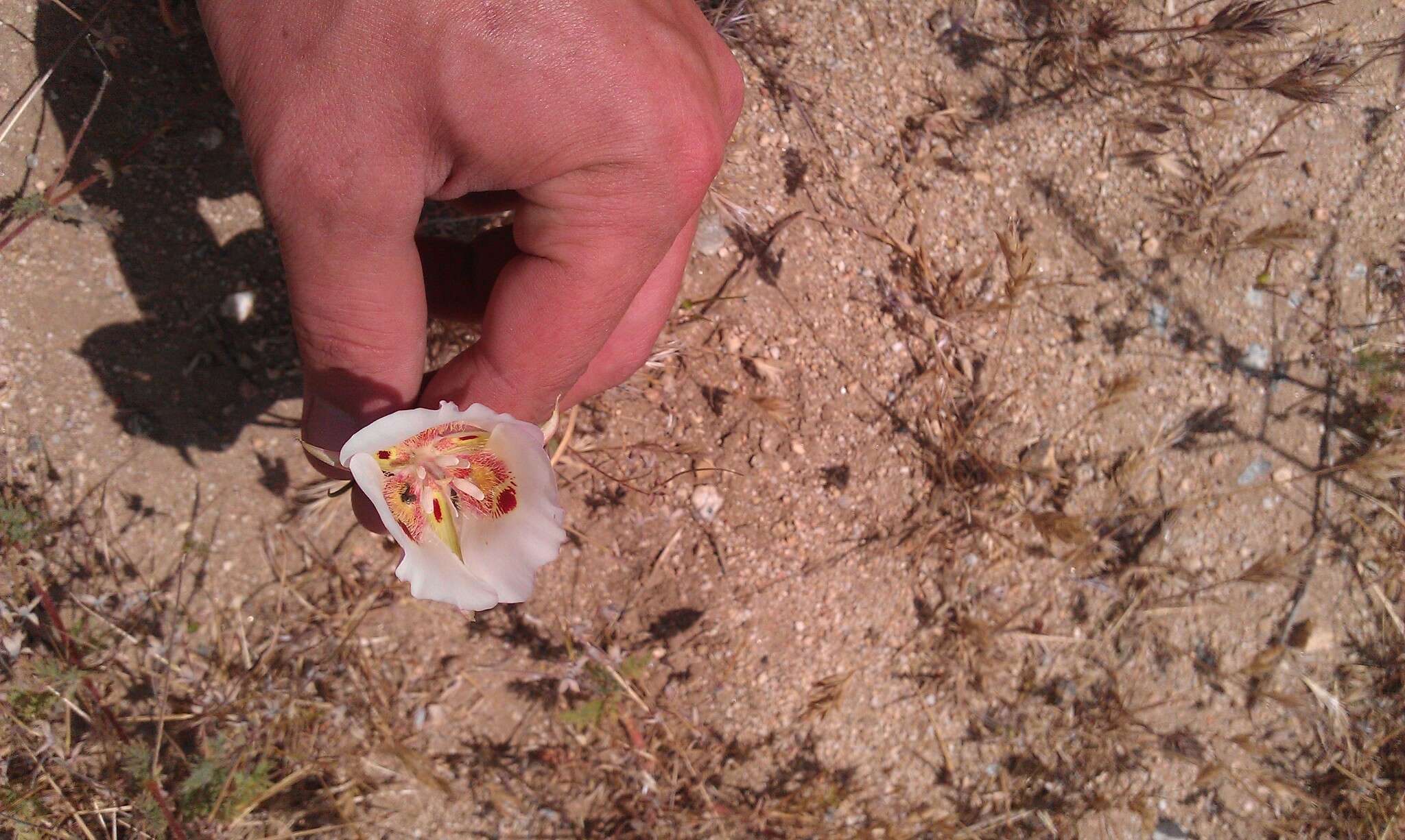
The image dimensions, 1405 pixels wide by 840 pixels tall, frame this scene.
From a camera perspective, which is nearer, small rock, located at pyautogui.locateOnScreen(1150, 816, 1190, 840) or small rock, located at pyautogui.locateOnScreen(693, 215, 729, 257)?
small rock, located at pyautogui.locateOnScreen(693, 215, 729, 257)

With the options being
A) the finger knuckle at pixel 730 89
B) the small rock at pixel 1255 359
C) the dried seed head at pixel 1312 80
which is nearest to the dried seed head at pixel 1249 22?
the dried seed head at pixel 1312 80

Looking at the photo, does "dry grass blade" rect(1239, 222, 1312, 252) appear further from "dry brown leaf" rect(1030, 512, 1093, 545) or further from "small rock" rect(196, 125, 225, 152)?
"small rock" rect(196, 125, 225, 152)

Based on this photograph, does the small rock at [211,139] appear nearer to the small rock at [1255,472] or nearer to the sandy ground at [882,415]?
the sandy ground at [882,415]

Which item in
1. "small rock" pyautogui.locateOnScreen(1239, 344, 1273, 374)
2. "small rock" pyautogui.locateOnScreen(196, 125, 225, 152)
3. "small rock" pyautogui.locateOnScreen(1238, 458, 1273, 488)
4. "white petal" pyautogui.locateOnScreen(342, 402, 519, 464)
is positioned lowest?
"small rock" pyautogui.locateOnScreen(1238, 458, 1273, 488)

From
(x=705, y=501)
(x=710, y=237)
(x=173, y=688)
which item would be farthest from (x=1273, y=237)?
(x=173, y=688)

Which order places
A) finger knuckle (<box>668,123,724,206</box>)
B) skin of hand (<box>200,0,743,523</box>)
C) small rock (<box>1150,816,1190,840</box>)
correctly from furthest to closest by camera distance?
small rock (<box>1150,816,1190,840</box>)
finger knuckle (<box>668,123,724,206</box>)
skin of hand (<box>200,0,743,523</box>)

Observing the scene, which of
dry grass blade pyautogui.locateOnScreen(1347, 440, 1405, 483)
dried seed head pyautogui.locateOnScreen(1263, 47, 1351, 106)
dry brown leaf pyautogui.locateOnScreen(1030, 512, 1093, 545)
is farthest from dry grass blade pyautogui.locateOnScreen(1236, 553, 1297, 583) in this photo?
dried seed head pyautogui.locateOnScreen(1263, 47, 1351, 106)
